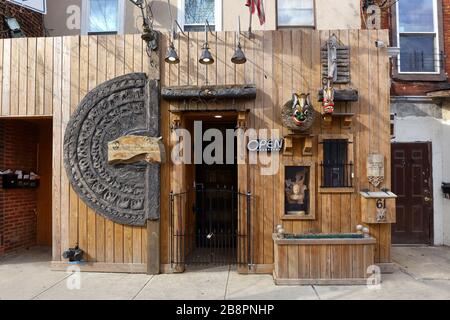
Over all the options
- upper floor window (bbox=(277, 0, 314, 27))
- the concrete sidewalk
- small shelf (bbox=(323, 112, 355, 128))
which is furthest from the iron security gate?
upper floor window (bbox=(277, 0, 314, 27))

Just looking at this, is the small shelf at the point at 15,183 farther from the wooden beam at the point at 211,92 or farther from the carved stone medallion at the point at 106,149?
the wooden beam at the point at 211,92

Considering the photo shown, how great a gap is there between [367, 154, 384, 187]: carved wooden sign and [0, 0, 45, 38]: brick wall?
26.3 feet

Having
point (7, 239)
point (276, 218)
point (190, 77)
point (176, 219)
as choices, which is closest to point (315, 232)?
point (276, 218)

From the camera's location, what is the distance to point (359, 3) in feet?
27.0

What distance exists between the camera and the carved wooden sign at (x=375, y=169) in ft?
20.0

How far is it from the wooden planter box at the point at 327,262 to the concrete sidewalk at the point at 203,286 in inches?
6.2

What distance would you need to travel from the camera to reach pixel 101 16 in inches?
340

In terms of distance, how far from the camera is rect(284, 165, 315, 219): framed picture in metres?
6.15

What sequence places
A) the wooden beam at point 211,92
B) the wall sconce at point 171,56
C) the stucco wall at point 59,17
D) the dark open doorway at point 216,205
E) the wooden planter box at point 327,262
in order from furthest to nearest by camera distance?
the stucco wall at point 59,17, the dark open doorway at point 216,205, the wooden beam at point 211,92, the wall sconce at point 171,56, the wooden planter box at point 327,262

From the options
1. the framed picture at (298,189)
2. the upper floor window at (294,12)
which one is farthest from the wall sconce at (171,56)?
the upper floor window at (294,12)

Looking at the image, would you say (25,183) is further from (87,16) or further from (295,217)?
(295,217)

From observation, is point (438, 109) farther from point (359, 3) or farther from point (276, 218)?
point (276, 218)

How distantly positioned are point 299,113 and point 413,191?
4.44 m

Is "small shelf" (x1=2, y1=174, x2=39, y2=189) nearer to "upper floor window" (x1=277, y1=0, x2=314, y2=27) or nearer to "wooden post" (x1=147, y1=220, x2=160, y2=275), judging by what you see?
"wooden post" (x1=147, y1=220, x2=160, y2=275)
